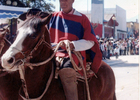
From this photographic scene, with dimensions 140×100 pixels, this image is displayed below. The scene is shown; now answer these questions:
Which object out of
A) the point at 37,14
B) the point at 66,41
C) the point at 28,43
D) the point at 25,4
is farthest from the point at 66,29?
the point at 25,4

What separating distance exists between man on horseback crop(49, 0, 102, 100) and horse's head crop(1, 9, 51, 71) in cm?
40

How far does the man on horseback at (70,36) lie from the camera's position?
291 centimetres

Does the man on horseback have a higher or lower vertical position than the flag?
lower

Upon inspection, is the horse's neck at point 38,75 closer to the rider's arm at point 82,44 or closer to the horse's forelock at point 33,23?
the horse's forelock at point 33,23

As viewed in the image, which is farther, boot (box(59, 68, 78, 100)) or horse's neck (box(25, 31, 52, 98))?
boot (box(59, 68, 78, 100))

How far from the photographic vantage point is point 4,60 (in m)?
2.26

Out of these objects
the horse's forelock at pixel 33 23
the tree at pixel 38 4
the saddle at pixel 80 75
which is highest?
the tree at pixel 38 4

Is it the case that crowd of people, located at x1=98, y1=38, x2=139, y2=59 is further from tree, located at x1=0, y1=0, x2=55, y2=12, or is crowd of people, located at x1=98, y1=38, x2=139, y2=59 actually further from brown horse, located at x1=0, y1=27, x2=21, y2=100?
brown horse, located at x1=0, y1=27, x2=21, y2=100

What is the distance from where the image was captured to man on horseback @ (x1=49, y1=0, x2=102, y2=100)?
2912mm

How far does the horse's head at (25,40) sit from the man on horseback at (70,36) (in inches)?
15.7

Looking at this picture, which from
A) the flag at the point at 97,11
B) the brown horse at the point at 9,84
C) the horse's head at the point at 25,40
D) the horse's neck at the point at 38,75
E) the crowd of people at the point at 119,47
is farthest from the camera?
the flag at the point at 97,11

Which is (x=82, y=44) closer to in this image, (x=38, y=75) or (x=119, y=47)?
(x=38, y=75)

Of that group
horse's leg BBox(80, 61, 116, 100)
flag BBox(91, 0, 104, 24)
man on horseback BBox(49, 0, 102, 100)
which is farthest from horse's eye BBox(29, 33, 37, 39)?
flag BBox(91, 0, 104, 24)

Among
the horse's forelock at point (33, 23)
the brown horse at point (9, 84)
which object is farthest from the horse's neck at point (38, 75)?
the brown horse at point (9, 84)
